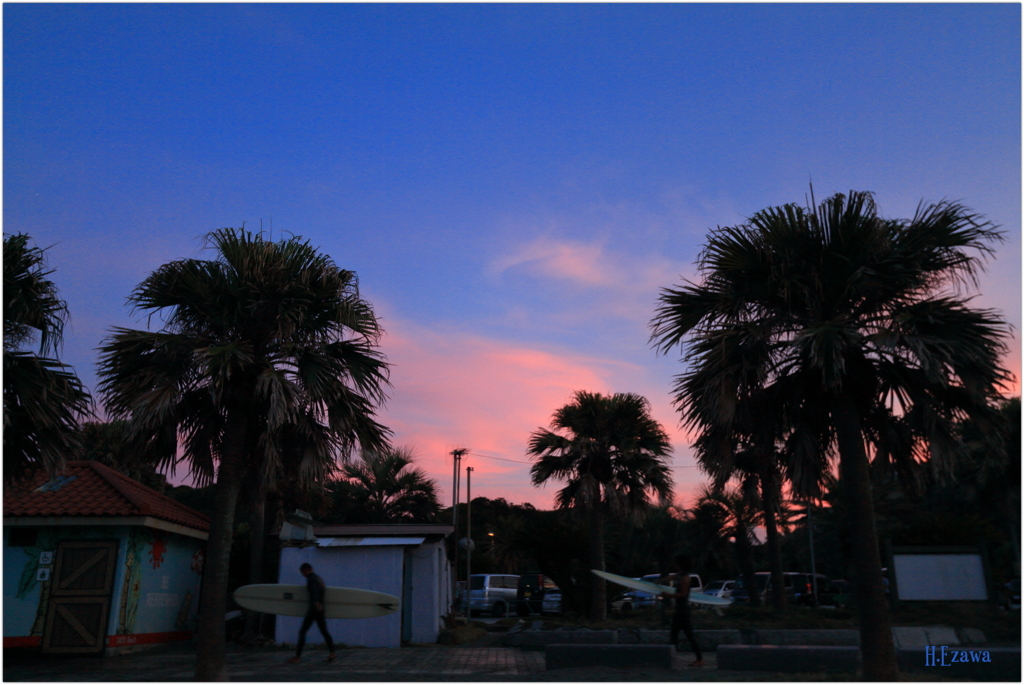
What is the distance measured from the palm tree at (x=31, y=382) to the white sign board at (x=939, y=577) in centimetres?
1519

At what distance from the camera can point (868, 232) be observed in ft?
30.7

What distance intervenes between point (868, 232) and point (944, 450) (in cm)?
306

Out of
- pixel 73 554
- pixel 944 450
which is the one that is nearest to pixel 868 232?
pixel 944 450

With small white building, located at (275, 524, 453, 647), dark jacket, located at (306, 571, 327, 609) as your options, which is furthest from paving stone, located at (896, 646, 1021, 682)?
small white building, located at (275, 524, 453, 647)

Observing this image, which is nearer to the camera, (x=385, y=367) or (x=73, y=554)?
(x=385, y=367)

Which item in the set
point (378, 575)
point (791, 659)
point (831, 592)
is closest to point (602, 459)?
point (378, 575)

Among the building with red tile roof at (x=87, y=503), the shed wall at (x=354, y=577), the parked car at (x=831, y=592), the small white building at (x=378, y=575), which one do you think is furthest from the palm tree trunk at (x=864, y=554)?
the parked car at (x=831, y=592)

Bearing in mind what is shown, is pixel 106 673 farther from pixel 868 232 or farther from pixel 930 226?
pixel 930 226

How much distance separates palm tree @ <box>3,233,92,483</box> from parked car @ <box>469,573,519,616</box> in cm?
2194

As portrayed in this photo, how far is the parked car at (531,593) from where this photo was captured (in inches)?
1115

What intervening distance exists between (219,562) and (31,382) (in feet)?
11.6

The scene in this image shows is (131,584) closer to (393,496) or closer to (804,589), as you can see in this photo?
(393,496)

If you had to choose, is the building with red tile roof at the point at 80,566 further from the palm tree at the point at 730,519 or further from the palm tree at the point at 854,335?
the palm tree at the point at 730,519

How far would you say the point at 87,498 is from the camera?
1455cm
